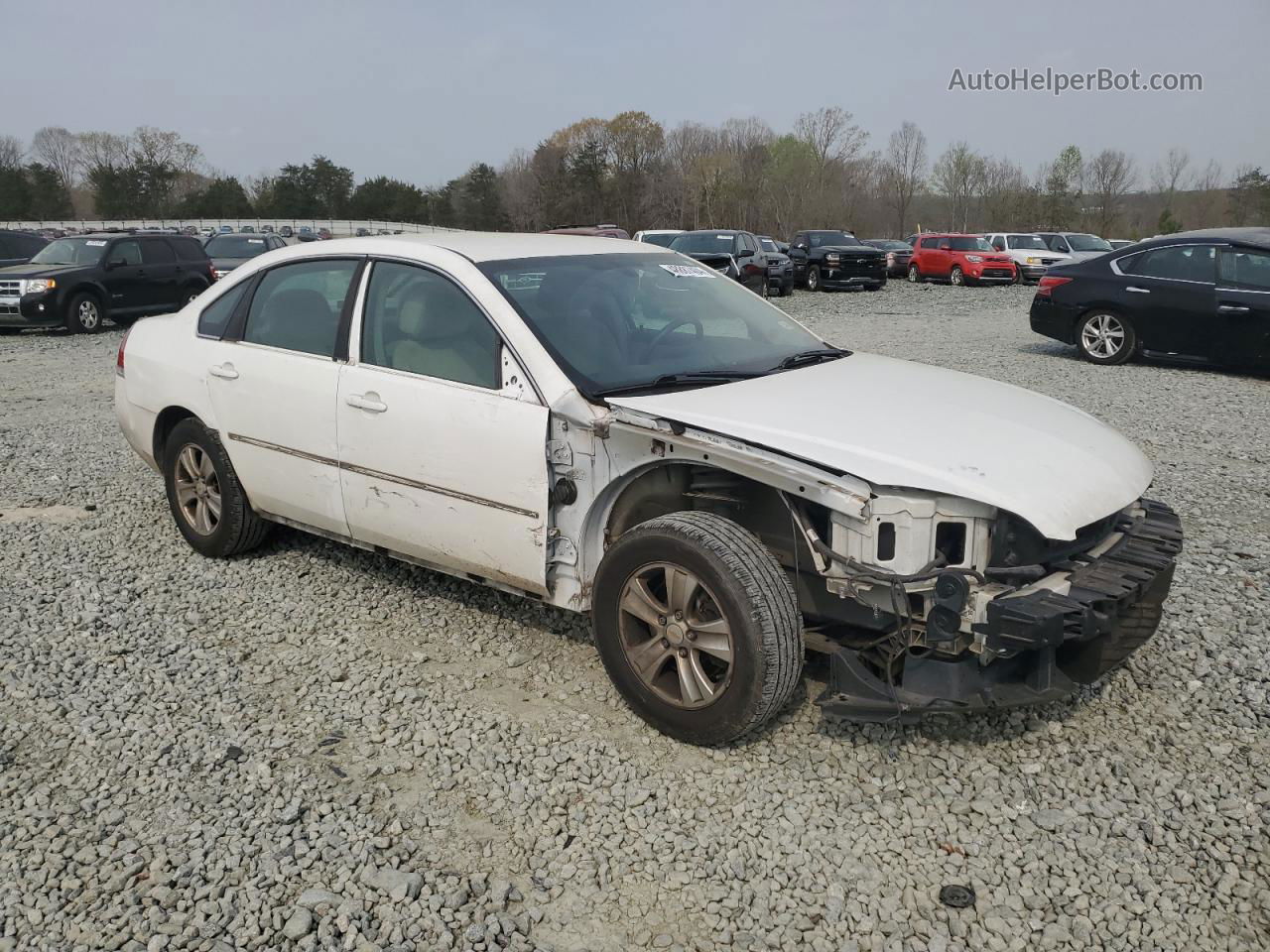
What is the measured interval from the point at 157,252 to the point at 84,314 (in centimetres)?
167

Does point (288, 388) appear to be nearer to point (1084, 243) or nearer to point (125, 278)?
point (125, 278)

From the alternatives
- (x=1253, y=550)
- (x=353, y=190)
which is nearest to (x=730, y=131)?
(x=353, y=190)

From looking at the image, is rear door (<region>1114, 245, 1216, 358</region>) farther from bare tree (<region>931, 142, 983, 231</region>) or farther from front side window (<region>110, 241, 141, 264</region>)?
bare tree (<region>931, 142, 983, 231</region>)

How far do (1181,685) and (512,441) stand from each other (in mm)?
2684

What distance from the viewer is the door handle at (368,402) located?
405 centimetres

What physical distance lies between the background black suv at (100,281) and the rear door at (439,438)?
14.3 meters

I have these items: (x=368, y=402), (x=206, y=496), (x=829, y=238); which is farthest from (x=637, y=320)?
(x=829, y=238)

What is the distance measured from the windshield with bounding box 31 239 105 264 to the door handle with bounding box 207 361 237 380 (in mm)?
13753

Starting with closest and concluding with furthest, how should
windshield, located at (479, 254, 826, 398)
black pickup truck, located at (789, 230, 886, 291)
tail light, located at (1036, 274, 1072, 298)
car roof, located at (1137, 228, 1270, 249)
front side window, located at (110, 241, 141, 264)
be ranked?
windshield, located at (479, 254, 826, 398) < car roof, located at (1137, 228, 1270, 249) < tail light, located at (1036, 274, 1072, 298) < front side window, located at (110, 241, 141, 264) < black pickup truck, located at (789, 230, 886, 291)

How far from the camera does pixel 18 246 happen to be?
778 inches

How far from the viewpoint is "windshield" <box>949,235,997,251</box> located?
28234 millimetres

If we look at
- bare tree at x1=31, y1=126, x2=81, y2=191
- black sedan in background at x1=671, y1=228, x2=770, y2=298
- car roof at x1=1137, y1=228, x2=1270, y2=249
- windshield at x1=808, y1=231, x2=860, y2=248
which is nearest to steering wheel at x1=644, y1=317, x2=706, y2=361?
car roof at x1=1137, y1=228, x2=1270, y2=249

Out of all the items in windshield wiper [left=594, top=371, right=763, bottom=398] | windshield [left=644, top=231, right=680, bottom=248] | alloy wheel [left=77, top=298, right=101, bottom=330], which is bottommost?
alloy wheel [left=77, top=298, right=101, bottom=330]

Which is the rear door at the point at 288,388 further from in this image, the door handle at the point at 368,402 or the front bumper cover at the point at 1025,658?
the front bumper cover at the point at 1025,658
